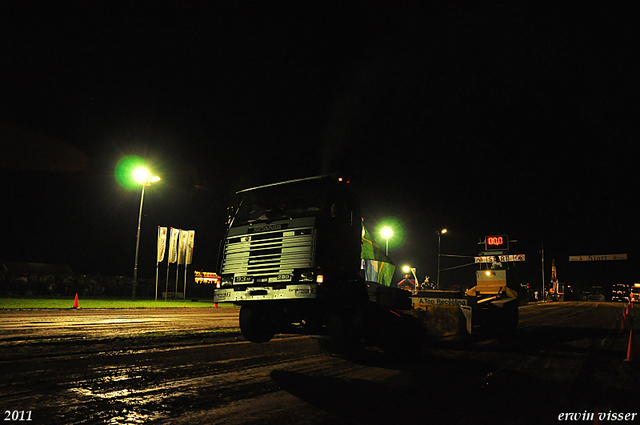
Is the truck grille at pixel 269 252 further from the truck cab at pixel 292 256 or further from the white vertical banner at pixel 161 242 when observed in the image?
the white vertical banner at pixel 161 242

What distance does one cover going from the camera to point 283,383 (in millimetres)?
6422

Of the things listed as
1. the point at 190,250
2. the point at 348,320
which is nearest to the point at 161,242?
the point at 190,250

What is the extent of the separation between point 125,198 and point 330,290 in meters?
62.8

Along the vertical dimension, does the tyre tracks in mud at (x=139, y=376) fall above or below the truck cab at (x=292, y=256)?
below

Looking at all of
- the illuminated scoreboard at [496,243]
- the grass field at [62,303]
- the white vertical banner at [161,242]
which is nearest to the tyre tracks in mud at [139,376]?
the grass field at [62,303]

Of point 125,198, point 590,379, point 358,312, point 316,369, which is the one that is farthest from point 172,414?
point 125,198

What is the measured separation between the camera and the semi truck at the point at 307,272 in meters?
7.81

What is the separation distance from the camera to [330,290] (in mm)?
7812

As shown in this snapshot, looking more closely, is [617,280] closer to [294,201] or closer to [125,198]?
[125,198]

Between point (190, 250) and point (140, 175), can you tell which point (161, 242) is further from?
point (140, 175)

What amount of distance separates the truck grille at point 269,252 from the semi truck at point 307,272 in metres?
0.02

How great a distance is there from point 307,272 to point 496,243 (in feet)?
235

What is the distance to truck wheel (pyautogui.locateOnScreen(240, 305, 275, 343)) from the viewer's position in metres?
8.77

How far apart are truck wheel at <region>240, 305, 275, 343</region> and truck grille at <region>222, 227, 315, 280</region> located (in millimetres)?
853
